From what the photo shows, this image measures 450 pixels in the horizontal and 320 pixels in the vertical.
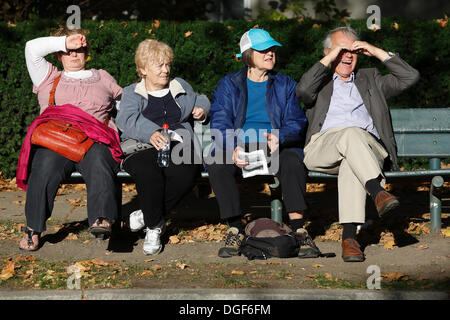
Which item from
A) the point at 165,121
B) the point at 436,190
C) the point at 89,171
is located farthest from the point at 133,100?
the point at 436,190

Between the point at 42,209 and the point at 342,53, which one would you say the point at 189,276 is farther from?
the point at 342,53

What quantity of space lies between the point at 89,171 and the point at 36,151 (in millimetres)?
525

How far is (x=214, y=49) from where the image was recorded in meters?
8.87

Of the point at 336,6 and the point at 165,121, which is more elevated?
the point at 336,6

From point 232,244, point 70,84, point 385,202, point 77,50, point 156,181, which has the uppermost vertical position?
point 77,50

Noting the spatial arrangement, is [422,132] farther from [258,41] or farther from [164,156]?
[164,156]

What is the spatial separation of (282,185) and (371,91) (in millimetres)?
1181

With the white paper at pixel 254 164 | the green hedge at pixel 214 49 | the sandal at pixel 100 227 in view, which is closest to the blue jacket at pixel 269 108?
the white paper at pixel 254 164

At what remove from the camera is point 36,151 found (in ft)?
20.9

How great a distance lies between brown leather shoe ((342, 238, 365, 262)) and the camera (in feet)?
18.7

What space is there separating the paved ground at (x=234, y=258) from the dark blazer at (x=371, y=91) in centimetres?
88

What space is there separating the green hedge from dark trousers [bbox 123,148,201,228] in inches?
107

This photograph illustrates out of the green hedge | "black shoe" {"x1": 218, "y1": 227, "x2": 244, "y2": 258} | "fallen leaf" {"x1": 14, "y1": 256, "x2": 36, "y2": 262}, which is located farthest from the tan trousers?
the green hedge

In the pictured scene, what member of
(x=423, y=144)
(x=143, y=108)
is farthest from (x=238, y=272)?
(x=423, y=144)
